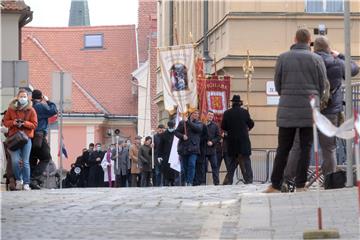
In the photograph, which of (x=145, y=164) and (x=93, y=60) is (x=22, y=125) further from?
(x=93, y=60)

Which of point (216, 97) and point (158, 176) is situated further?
point (216, 97)

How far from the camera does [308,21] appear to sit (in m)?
37.0

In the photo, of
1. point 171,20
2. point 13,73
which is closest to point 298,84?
point 13,73

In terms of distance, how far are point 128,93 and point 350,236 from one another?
3081 inches

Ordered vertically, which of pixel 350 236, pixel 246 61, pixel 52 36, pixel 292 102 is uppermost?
pixel 52 36

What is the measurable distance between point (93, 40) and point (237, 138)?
68875 mm

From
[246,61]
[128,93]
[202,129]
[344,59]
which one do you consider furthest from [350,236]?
[128,93]

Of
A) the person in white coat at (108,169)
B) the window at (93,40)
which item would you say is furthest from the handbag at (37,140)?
the window at (93,40)

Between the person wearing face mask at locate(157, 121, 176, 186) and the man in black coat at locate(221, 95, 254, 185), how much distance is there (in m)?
4.96

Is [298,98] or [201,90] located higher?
[201,90]

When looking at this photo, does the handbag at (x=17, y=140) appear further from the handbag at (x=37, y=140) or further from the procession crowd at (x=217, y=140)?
the handbag at (x=37, y=140)

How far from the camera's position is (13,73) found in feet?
82.0

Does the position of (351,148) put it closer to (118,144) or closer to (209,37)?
(118,144)

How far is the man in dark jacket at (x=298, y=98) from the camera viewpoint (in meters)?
14.5
